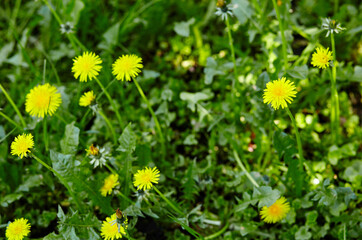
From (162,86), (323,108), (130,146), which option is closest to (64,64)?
(162,86)

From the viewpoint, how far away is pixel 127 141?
4.92 feet

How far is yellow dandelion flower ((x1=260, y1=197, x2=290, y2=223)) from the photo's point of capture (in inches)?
58.9

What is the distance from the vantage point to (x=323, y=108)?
2000 millimetres

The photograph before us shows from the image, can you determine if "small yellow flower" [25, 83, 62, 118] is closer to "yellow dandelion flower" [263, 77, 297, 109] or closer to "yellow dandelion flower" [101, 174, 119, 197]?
"yellow dandelion flower" [101, 174, 119, 197]

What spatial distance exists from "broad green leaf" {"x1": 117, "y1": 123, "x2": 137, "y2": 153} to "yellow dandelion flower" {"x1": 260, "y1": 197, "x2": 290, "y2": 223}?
61 centimetres

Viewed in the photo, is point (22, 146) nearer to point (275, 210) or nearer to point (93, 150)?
point (93, 150)

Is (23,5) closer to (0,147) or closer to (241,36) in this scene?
(0,147)

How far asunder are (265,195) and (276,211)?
14 cm

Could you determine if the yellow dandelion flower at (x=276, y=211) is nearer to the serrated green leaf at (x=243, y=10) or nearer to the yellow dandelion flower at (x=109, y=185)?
the yellow dandelion flower at (x=109, y=185)

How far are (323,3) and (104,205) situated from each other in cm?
176

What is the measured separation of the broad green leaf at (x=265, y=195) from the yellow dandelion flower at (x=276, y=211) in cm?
11

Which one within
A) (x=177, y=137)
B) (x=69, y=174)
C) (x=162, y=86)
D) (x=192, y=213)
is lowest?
(x=192, y=213)

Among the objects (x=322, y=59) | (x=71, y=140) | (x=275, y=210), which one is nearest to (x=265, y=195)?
(x=275, y=210)

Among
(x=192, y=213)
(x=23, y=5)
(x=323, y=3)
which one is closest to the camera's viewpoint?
(x=192, y=213)
